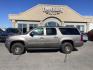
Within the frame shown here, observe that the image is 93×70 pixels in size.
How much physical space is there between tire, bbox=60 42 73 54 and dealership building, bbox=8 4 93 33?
72.3ft

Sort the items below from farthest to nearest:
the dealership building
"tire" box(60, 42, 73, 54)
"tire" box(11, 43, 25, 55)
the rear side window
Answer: the dealership building, the rear side window, "tire" box(60, 42, 73, 54), "tire" box(11, 43, 25, 55)

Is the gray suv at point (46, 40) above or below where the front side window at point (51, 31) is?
below

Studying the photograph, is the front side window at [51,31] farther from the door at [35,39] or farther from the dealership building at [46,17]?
the dealership building at [46,17]

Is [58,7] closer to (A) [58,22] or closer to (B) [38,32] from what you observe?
(A) [58,22]

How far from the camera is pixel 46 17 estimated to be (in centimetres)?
3641

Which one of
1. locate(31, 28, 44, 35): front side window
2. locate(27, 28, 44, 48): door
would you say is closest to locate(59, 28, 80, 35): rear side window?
locate(31, 28, 44, 35): front side window

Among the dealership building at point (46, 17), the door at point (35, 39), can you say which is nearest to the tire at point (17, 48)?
the door at point (35, 39)

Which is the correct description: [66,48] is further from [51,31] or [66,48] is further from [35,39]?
[35,39]

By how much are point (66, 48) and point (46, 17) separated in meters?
22.4

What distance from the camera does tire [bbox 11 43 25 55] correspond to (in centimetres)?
1391

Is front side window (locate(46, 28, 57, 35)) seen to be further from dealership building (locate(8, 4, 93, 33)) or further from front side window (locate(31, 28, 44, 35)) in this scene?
dealership building (locate(8, 4, 93, 33))

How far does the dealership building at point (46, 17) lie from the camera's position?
35906 millimetres

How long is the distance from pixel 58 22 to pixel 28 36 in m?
23.2

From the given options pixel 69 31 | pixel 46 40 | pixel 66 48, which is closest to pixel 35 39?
pixel 46 40
